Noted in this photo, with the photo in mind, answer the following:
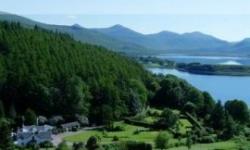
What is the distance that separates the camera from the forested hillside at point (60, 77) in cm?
3725

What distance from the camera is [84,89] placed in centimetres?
3938

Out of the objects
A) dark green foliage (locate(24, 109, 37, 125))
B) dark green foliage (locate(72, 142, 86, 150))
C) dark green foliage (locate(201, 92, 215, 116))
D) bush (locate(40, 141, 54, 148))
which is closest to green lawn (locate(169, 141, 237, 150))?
dark green foliage (locate(72, 142, 86, 150))

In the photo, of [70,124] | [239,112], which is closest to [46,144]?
[70,124]

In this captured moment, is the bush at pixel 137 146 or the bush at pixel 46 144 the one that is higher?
the bush at pixel 137 146

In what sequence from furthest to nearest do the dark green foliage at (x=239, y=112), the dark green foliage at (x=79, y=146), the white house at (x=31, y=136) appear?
the dark green foliage at (x=239, y=112)
the white house at (x=31, y=136)
the dark green foliage at (x=79, y=146)

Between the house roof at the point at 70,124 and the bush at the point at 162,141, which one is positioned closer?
the bush at the point at 162,141

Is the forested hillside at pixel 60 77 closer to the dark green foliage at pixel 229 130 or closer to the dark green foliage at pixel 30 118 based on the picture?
the dark green foliage at pixel 30 118

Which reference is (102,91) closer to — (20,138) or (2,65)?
(2,65)

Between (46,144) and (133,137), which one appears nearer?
(46,144)

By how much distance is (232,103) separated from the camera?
39.0 m

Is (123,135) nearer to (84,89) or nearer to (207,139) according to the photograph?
(207,139)

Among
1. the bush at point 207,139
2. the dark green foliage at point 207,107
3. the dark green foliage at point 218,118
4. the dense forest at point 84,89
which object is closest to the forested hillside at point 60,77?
the dense forest at point 84,89

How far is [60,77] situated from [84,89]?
1.86 m

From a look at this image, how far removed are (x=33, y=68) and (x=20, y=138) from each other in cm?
1074
